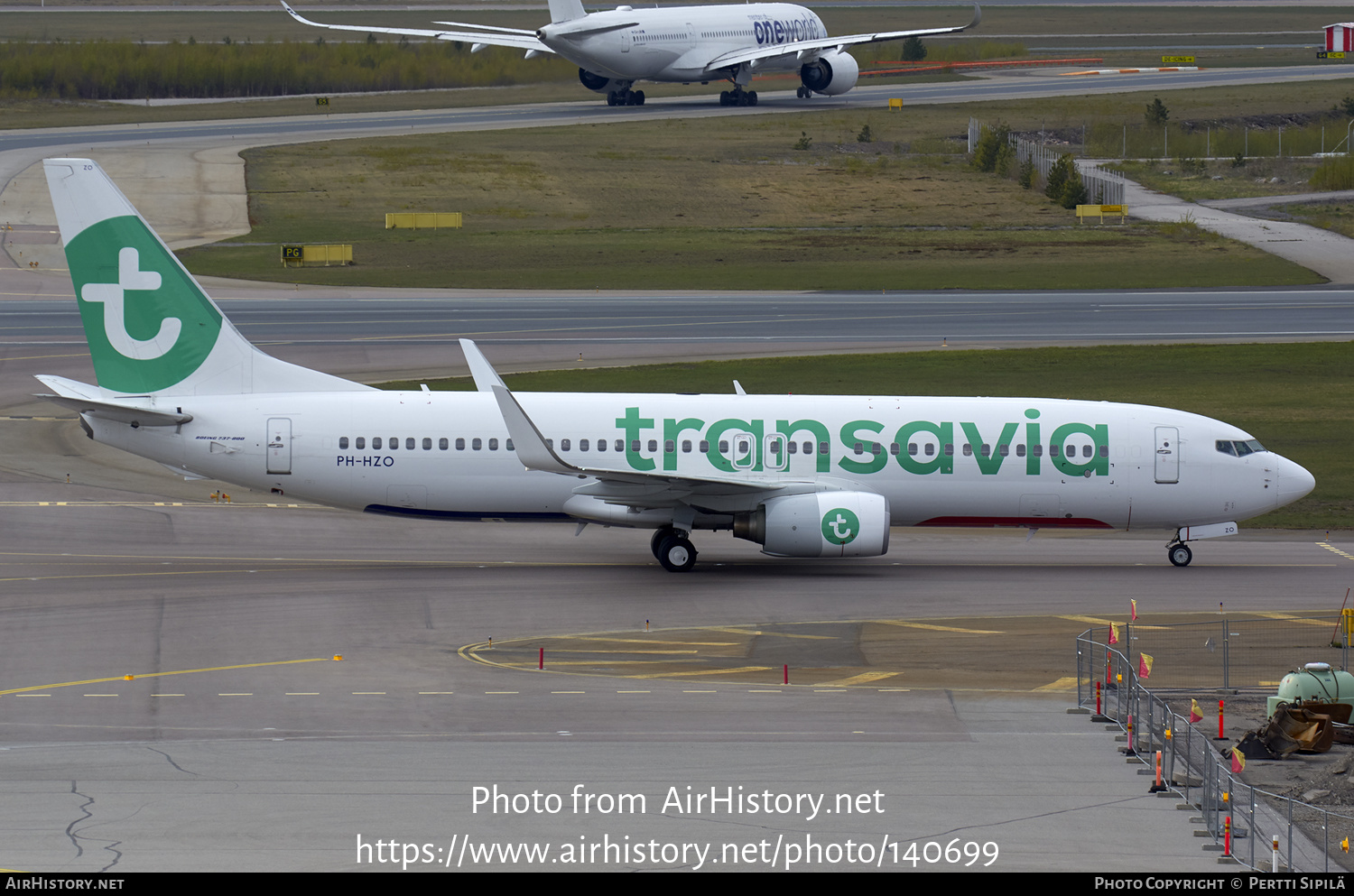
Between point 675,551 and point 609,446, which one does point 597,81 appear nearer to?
point 609,446

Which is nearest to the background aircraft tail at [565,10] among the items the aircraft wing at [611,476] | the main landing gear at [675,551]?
the aircraft wing at [611,476]

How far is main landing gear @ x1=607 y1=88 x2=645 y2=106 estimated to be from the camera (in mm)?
138750

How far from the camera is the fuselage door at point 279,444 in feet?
121

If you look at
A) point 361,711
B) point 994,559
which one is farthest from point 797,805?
point 994,559

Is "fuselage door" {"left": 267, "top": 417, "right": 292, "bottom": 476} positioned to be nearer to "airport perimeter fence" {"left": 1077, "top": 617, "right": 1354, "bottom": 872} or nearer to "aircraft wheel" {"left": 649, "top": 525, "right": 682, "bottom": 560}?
"aircraft wheel" {"left": 649, "top": 525, "right": 682, "bottom": 560}

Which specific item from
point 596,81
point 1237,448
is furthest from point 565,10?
point 1237,448

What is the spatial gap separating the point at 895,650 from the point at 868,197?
3088 inches

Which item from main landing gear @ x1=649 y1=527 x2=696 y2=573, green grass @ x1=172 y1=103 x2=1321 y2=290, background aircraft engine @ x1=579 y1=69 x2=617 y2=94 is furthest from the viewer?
background aircraft engine @ x1=579 y1=69 x2=617 y2=94

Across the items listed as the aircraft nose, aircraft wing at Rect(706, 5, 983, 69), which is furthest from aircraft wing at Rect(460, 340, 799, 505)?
aircraft wing at Rect(706, 5, 983, 69)

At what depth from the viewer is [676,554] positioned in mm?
37031

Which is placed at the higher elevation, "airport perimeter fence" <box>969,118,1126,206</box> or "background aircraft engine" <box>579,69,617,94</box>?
"background aircraft engine" <box>579,69,617,94</box>

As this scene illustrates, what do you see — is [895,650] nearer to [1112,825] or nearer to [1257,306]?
[1112,825]

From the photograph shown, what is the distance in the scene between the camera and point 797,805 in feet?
70.3

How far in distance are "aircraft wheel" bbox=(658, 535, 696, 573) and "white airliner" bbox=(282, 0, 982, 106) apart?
9411 centimetres
